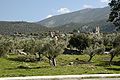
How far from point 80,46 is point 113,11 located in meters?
131

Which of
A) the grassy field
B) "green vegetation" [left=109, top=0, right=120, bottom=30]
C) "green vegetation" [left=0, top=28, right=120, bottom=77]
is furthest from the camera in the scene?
"green vegetation" [left=0, top=28, right=120, bottom=77]

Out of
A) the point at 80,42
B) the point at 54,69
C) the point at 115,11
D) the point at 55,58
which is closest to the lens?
the point at 115,11

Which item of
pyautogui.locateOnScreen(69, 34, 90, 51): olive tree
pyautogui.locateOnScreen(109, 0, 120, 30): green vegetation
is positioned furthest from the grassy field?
pyautogui.locateOnScreen(69, 34, 90, 51): olive tree

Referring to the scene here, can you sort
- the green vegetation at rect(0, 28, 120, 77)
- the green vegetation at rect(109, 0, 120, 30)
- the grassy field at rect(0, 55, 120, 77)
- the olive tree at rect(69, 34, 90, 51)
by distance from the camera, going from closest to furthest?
the green vegetation at rect(109, 0, 120, 30) < the grassy field at rect(0, 55, 120, 77) < the green vegetation at rect(0, 28, 120, 77) < the olive tree at rect(69, 34, 90, 51)

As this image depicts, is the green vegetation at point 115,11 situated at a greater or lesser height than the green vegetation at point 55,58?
greater

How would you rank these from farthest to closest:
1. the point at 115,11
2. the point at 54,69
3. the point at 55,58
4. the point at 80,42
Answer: the point at 80,42, the point at 55,58, the point at 54,69, the point at 115,11

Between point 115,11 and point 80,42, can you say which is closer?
point 115,11

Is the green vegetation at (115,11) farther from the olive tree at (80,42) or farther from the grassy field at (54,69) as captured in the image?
the olive tree at (80,42)

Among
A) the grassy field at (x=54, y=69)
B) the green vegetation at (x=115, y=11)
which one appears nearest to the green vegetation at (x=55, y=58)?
the grassy field at (x=54, y=69)

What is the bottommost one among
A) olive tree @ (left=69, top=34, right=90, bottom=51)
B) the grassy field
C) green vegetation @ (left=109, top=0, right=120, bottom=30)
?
olive tree @ (left=69, top=34, right=90, bottom=51)

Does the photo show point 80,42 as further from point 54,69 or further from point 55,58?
point 54,69

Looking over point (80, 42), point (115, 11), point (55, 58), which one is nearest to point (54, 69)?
point (115, 11)

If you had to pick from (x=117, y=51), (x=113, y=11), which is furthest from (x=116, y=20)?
(x=117, y=51)

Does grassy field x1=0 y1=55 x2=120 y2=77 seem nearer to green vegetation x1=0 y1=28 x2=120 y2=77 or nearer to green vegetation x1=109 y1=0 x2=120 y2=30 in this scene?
green vegetation x1=0 y1=28 x2=120 y2=77
